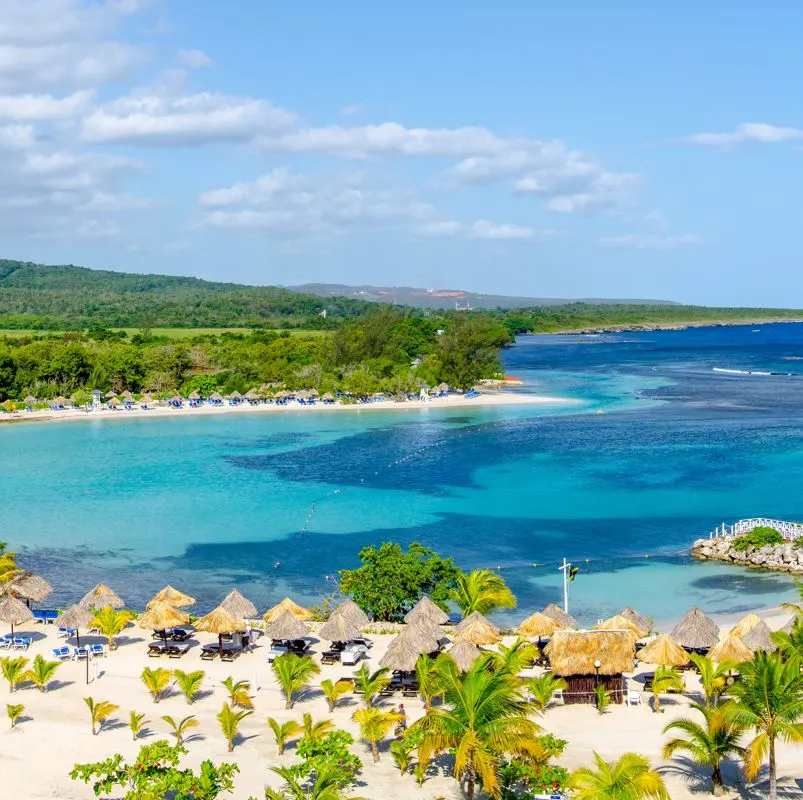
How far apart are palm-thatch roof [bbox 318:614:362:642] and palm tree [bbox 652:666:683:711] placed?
7.42 meters

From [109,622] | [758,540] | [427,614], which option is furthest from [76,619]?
[758,540]

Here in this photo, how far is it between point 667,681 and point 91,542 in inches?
1013

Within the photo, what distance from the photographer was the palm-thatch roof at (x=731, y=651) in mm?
22312

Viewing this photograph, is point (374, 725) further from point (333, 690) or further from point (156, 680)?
point (156, 680)

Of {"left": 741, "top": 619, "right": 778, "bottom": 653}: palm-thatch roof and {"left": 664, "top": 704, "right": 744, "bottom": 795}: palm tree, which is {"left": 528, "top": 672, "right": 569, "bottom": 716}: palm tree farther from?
{"left": 741, "top": 619, "right": 778, "bottom": 653}: palm-thatch roof

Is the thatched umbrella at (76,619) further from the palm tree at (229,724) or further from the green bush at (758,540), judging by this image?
the green bush at (758,540)

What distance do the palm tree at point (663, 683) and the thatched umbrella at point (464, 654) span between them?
389 cm

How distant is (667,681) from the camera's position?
2141 centimetres

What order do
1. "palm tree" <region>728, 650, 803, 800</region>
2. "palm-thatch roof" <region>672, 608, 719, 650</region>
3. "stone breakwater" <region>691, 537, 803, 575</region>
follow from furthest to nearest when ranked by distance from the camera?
"stone breakwater" <region>691, 537, 803, 575</region> → "palm-thatch roof" <region>672, 608, 719, 650</region> → "palm tree" <region>728, 650, 803, 800</region>

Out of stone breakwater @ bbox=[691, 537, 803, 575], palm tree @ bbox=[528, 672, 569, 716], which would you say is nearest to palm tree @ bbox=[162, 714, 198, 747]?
palm tree @ bbox=[528, 672, 569, 716]

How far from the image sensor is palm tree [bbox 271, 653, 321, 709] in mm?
21500

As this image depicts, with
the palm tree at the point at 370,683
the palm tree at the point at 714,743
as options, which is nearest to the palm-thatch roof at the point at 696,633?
the palm tree at the point at 714,743

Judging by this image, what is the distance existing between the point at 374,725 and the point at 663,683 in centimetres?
678

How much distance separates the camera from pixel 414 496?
4834 cm
